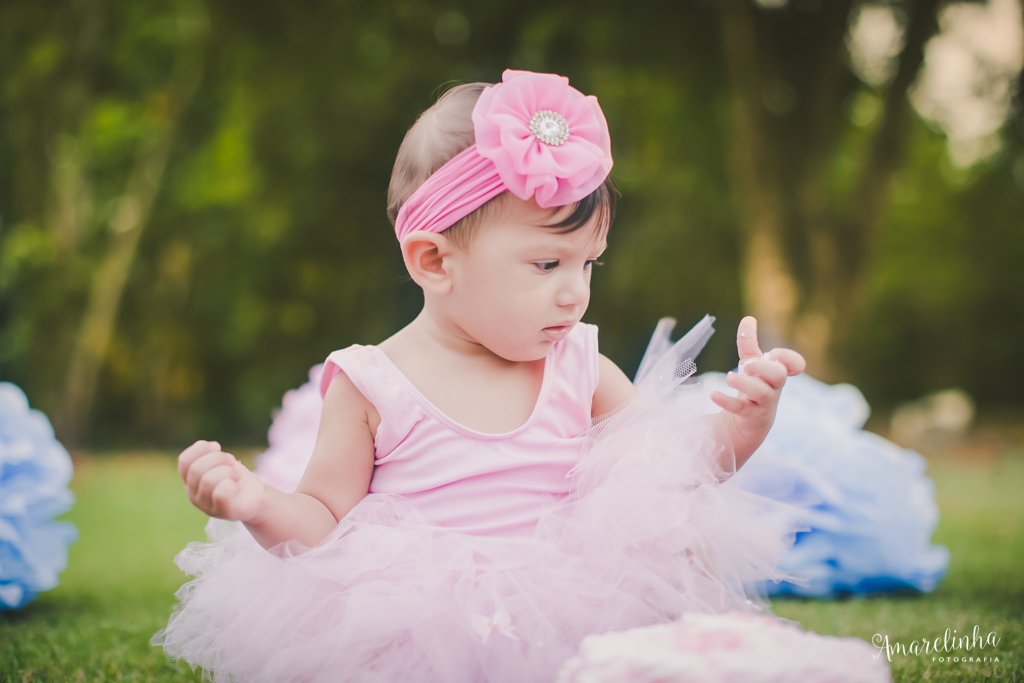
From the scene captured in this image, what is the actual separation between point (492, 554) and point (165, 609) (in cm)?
178

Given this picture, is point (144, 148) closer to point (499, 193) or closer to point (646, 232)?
point (646, 232)

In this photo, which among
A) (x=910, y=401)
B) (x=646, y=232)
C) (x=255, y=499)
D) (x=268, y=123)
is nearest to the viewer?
(x=255, y=499)

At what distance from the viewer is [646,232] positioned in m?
17.0

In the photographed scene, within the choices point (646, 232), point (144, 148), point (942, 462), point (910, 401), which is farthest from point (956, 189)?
point (144, 148)

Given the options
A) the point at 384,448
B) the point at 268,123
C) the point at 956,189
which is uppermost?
the point at 956,189

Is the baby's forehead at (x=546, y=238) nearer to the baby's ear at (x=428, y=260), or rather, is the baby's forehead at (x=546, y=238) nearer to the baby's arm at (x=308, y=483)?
the baby's ear at (x=428, y=260)

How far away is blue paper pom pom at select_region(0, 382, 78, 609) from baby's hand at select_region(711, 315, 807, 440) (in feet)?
7.16

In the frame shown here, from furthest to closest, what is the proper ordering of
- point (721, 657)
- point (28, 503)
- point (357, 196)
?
point (357, 196), point (28, 503), point (721, 657)

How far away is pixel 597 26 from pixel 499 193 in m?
6.69

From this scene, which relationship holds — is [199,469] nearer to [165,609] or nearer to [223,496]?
[223,496]

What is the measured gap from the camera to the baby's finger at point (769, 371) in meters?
1.69

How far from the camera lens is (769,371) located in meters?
1.69

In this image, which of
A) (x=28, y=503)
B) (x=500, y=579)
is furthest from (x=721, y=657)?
(x=28, y=503)

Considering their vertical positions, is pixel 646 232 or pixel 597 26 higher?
pixel 646 232
